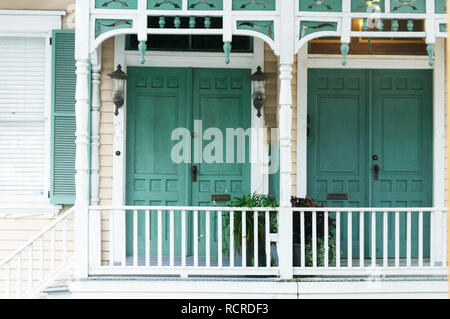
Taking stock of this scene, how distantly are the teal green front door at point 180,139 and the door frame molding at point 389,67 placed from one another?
2.07 feet

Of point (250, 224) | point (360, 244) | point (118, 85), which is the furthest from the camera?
point (118, 85)

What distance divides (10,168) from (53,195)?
621 mm

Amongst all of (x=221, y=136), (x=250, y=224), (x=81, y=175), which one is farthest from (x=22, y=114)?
(x=250, y=224)

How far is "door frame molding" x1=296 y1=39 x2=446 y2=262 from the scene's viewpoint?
22.4ft

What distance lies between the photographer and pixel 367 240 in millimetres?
6930

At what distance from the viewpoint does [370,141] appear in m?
6.90

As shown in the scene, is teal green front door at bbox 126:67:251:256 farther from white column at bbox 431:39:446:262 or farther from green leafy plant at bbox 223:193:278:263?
white column at bbox 431:39:446:262

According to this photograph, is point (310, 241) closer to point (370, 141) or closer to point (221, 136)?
point (370, 141)

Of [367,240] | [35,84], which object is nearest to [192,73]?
[35,84]

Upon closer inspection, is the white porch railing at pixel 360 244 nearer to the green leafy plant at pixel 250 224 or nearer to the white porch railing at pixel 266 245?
the white porch railing at pixel 266 245

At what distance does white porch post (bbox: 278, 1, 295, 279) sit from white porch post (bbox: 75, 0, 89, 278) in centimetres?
189

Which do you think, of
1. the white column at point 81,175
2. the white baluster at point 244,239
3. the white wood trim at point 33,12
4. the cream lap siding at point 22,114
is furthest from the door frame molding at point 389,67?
the cream lap siding at point 22,114

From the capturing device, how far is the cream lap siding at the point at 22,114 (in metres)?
6.90

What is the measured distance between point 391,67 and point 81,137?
12.0 ft
